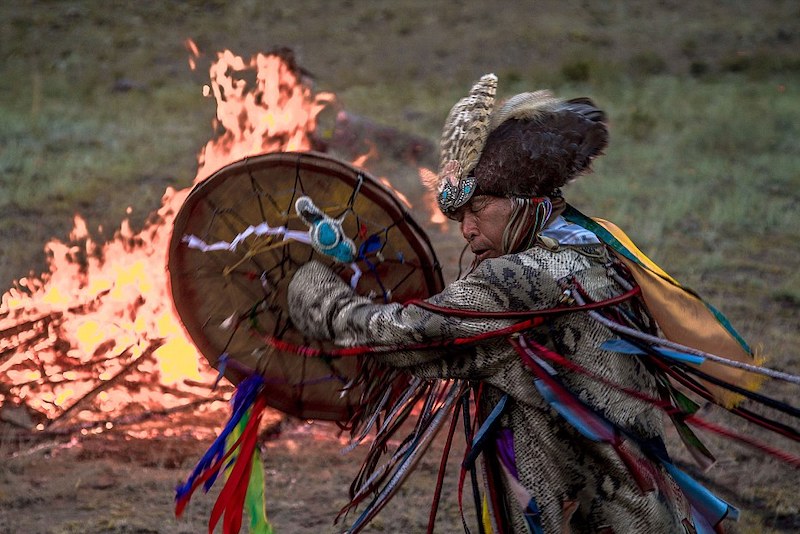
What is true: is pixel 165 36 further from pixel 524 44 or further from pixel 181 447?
pixel 181 447

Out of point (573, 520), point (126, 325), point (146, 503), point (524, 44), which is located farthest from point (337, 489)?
point (524, 44)

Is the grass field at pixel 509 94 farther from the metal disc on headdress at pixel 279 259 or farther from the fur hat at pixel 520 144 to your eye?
the fur hat at pixel 520 144

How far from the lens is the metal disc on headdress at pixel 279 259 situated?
280 cm

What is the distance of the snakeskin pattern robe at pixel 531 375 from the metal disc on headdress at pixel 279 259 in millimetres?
244

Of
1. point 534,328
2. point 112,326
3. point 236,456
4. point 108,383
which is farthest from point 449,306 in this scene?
point 112,326

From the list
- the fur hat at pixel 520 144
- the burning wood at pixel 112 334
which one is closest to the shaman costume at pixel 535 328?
the fur hat at pixel 520 144

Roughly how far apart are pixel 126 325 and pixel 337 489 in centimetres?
131

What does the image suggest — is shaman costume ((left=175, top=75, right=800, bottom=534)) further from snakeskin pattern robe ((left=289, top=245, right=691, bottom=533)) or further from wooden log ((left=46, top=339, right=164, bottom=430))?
wooden log ((left=46, top=339, right=164, bottom=430))

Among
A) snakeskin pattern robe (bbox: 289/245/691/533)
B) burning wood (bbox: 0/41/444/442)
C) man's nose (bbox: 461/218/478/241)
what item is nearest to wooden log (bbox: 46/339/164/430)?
burning wood (bbox: 0/41/444/442)

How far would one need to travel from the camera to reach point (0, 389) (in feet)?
16.3

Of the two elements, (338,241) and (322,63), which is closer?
(338,241)

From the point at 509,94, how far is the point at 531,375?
1446cm

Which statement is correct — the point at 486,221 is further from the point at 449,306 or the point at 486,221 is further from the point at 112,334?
the point at 112,334

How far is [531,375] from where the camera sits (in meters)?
2.49
